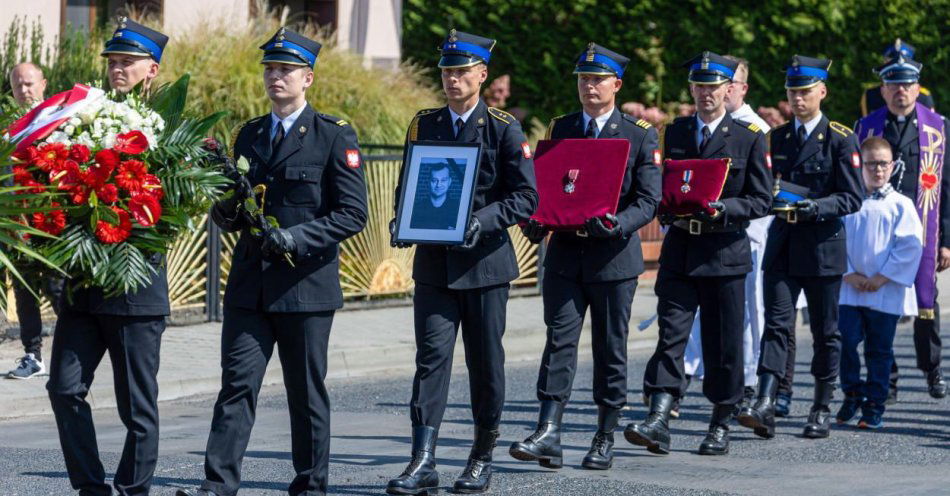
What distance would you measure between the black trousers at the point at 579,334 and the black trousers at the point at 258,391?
1566 millimetres

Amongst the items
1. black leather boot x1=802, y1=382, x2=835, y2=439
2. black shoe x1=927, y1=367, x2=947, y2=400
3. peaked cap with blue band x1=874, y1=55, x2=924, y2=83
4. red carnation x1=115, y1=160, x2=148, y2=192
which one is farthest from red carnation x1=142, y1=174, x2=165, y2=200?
black shoe x1=927, y1=367, x2=947, y2=400

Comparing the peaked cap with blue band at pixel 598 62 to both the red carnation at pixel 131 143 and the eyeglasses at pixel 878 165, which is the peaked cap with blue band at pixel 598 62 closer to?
the red carnation at pixel 131 143

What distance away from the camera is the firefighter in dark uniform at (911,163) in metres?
10.4

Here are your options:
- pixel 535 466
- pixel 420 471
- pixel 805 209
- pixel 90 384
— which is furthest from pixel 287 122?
pixel 805 209

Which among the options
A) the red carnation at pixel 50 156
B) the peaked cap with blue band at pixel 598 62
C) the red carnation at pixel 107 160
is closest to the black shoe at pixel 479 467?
the peaked cap with blue band at pixel 598 62

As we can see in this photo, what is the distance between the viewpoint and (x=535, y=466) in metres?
8.04

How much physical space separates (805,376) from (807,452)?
358 centimetres

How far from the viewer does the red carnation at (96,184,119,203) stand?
19.3ft

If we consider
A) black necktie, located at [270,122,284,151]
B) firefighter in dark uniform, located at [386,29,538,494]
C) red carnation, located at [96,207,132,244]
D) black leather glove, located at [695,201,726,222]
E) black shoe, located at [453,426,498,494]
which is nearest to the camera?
red carnation, located at [96,207,132,244]

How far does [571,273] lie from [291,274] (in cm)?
186

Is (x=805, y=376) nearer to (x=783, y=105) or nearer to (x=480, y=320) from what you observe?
(x=480, y=320)

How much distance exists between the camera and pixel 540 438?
7.70m

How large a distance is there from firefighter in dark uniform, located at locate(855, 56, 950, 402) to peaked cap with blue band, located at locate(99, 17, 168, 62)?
5344 millimetres

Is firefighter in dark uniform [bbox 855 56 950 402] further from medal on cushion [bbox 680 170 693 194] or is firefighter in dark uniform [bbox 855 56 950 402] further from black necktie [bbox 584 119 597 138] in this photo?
black necktie [bbox 584 119 597 138]
